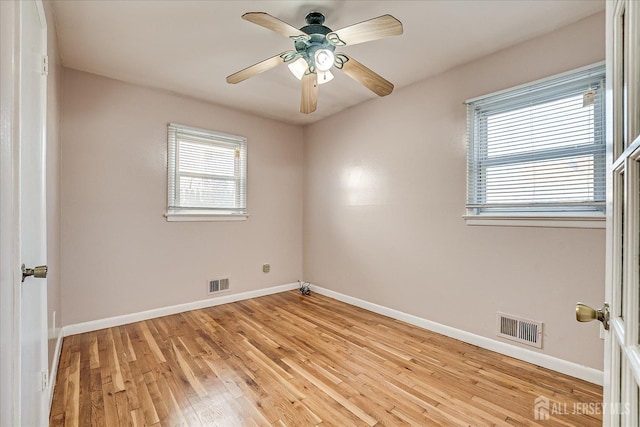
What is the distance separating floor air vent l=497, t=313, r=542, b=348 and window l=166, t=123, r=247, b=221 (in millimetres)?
3098

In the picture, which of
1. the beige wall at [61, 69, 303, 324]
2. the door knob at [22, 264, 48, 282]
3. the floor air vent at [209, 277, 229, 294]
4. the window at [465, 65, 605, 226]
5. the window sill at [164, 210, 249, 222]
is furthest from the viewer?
the floor air vent at [209, 277, 229, 294]

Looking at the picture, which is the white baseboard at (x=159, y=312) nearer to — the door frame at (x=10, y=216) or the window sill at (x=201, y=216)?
the window sill at (x=201, y=216)

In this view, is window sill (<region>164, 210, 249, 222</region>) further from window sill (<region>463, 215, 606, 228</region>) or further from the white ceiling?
window sill (<region>463, 215, 606, 228</region>)

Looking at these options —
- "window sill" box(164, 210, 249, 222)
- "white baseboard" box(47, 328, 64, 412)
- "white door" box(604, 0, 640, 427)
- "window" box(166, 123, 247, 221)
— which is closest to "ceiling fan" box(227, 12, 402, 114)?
"white door" box(604, 0, 640, 427)

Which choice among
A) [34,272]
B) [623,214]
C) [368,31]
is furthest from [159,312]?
[623,214]

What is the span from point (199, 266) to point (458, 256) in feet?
9.46

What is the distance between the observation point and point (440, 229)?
2883mm

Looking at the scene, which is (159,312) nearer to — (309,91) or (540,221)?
(309,91)

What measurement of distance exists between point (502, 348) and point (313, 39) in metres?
2.82

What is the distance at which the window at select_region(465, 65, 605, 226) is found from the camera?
2041mm

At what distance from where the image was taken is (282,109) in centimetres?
388

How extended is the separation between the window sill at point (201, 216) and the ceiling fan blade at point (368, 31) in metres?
2.51

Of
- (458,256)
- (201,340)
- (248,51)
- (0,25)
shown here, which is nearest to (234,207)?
(201,340)

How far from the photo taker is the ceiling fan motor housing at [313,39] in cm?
199
